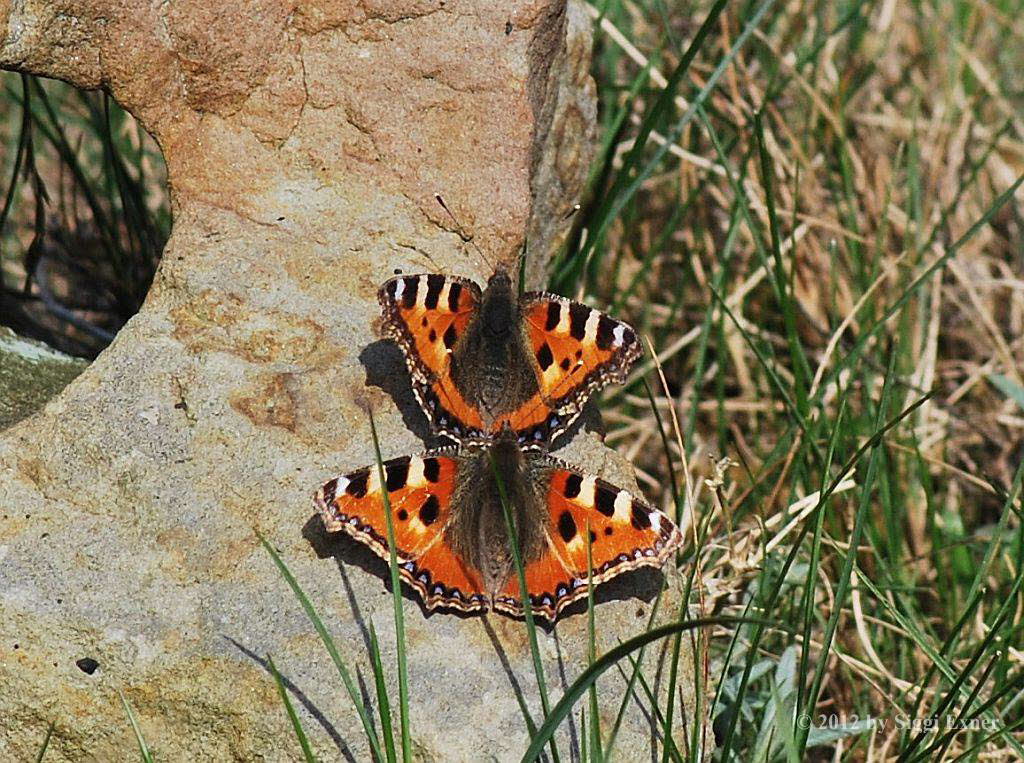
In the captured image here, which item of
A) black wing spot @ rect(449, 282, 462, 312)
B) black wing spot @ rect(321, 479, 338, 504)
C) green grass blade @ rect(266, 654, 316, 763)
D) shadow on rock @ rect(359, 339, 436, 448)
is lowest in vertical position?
green grass blade @ rect(266, 654, 316, 763)

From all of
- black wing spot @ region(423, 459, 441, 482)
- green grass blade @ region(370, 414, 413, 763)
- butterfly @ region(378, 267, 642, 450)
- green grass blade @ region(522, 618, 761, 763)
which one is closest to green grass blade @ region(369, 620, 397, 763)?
green grass blade @ region(370, 414, 413, 763)

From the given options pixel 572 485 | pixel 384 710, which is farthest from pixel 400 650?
pixel 572 485

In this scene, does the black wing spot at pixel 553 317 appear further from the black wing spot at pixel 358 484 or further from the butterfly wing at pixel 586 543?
the black wing spot at pixel 358 484

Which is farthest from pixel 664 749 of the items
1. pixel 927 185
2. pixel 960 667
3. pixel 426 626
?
pixel 927 185

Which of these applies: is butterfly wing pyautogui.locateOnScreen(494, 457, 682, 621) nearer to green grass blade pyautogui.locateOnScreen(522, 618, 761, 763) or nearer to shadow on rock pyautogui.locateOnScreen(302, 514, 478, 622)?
shadow on rock pyautogui.locateOnScreen(302, 514, 478, 622)

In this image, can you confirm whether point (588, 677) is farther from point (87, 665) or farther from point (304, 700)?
point (87, 665)

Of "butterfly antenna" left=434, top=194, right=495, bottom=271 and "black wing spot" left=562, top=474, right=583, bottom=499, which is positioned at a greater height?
"butterfly antenna" left=434, top=194, right=495, bottom=271

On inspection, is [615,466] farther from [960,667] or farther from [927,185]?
[927,185]
